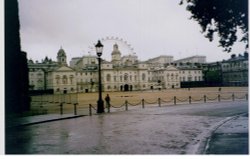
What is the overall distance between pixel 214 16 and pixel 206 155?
5412mm

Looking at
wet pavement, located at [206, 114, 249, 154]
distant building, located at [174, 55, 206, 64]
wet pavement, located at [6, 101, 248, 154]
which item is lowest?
wet pavement, located at [6, 101, 248, 154]

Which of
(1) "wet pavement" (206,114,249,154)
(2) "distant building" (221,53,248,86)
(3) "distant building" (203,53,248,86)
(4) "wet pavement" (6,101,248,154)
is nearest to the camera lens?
(1) "wet pavement" (206,114,249,154)

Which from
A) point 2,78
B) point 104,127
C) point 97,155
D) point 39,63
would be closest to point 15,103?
point 104,127

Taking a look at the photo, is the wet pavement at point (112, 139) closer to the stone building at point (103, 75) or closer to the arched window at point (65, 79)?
the stone building at point (103, 75)

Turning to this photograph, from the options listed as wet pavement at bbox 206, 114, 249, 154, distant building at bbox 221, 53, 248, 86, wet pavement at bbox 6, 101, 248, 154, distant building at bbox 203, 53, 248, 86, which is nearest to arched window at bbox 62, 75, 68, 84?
distant building at bbox 203, 53, 248, 86

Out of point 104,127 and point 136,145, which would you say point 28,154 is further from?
point 104,127

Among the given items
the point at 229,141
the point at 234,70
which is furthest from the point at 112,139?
the point at 234,70

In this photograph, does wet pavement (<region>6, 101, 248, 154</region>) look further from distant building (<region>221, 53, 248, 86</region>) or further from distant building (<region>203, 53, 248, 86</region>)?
distant building (<region>203, 53, 248, 86</region>)

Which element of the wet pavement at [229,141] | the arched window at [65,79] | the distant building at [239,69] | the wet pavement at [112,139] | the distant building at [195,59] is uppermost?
the distant building at [195,59]

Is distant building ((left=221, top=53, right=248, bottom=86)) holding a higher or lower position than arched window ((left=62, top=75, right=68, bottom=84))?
lower

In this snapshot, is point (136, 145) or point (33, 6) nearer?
point (136, 145)

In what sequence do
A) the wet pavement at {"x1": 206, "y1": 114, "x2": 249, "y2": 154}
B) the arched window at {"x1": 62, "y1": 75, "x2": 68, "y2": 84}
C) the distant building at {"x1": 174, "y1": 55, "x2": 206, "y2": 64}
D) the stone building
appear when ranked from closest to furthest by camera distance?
the wet pavement at {"x1": 206, "y1": 114, "x2": 249, "y2": 154}, the stone building, the arched window at {"x1": 62, "y1": 75, "x2": 68, "y2": 84}, the distant building at {"x1": 174, "y1": 55, "x2": 206, "y2": 64}

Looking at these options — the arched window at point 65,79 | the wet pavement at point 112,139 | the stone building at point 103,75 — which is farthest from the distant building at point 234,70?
the arched window at point 65,79

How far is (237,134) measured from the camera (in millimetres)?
9445
